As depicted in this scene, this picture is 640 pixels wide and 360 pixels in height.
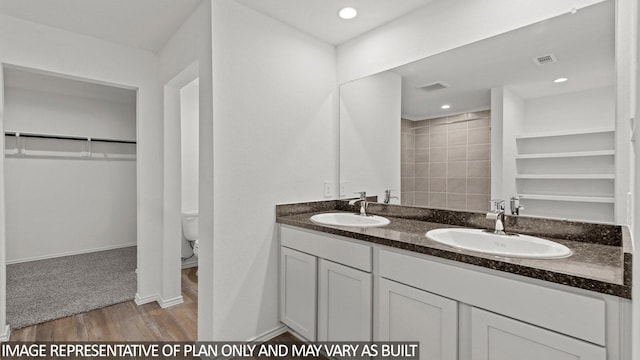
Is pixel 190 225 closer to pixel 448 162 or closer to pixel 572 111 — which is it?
pixel 448 162

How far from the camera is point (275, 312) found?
2.19 meters

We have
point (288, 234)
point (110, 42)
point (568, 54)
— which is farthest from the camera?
point (110, 42)

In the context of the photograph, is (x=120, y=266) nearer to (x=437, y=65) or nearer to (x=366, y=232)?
(x=366, y=232)

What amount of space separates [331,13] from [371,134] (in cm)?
93

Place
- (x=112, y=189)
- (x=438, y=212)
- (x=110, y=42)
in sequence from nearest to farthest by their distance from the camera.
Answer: (x=438, y=212)
(x=110, y=42)
(x=112, y=189)

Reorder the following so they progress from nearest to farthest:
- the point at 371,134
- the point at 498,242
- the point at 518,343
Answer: the point at 518,343 → the point at 498,242 → the point at 371,134

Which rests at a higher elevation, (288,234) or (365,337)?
(288,234)

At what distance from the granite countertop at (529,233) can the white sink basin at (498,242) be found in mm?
64

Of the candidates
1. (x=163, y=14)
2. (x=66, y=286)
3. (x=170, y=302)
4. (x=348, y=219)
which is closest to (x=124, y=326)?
(x=170, y=302)

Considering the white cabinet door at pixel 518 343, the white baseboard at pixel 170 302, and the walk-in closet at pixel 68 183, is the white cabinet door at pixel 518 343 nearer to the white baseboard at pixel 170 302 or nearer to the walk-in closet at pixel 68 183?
the white baseboard at pixel 170 302

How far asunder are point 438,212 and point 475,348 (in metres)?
0.91

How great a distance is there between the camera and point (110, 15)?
6.94 ft

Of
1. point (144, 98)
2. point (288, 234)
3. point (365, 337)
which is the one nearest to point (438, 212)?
point (365, 337)

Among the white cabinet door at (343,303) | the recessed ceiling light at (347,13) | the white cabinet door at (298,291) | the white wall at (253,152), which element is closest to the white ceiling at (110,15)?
the white wall at (253,152)
